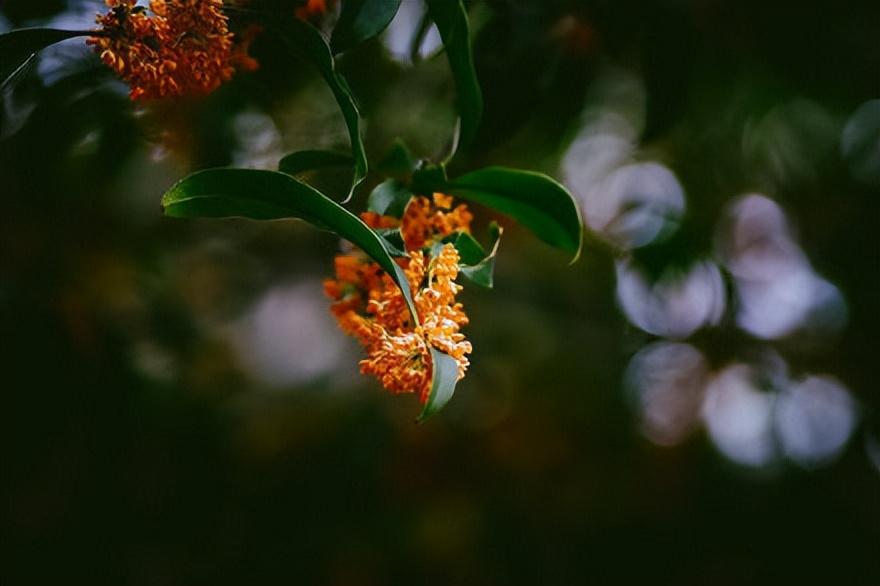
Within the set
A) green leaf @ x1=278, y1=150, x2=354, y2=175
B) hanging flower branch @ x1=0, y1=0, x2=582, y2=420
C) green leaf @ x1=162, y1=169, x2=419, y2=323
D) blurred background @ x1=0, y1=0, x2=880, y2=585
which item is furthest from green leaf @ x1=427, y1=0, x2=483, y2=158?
blurred background @ x1=0, y1=0, x2=880, y2=585

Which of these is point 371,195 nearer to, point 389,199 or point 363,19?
point 389,199

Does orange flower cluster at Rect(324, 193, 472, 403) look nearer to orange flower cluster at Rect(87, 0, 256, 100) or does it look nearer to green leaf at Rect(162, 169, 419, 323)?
green leaf at Rect(162, 169, 419, 323)

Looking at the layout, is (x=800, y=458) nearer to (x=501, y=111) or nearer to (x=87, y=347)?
(x=501, y=111)

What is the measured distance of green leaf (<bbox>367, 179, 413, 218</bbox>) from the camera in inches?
22.4

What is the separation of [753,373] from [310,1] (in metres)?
1.19

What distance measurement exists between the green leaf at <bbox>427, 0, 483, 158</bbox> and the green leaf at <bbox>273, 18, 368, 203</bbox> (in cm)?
11

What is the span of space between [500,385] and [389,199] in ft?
3.28

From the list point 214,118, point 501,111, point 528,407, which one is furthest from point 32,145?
point 528,407

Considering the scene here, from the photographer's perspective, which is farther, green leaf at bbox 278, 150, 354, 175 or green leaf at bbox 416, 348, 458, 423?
green leaf at bbox 278, 150, 354, 175

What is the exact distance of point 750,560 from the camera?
1.50 meters

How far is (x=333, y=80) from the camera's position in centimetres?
53

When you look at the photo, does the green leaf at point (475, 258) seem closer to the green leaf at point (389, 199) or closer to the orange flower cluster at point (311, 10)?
the green leaf at point (389, 199)

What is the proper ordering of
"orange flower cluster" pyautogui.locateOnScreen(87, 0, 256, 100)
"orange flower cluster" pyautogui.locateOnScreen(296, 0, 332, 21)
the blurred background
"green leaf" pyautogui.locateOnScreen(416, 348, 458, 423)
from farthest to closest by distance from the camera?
the blurred background → "orange flower cluster" pyautogui.locateOnScreen(296, 0, 332, 21) → "orange flower cluster" pyautogui.locateOnScreen(87, 0, 256, 100) → "green leaf" pyautogui.locateOnScreen(416, 348, 458, 423)

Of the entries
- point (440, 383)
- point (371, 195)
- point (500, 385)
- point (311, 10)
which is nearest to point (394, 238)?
point (371, 195)
